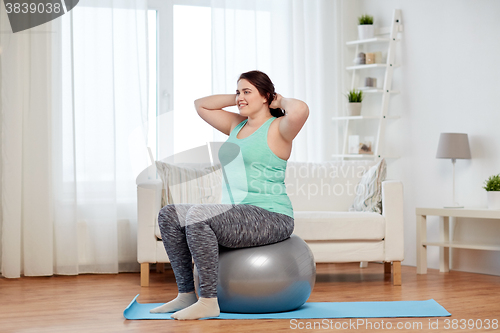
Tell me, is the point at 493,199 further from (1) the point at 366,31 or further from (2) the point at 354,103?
(1) the point at 366,31

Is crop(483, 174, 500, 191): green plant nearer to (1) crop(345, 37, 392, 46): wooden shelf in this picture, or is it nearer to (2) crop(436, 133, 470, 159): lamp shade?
(2) crop(436, 133, 470, 159): lamp shade

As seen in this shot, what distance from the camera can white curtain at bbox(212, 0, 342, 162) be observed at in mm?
4320

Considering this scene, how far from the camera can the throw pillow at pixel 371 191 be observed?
11.7 feet

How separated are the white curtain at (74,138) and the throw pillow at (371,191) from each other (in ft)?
4.98

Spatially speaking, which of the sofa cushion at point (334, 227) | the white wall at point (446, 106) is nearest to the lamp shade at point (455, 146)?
the white wall at point (446, 106)

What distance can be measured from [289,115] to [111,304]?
1279 mm

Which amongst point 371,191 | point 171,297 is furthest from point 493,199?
point 171,297

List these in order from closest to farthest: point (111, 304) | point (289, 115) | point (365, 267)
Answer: point (289, 115)
point (111, 304)
point (365, 267)

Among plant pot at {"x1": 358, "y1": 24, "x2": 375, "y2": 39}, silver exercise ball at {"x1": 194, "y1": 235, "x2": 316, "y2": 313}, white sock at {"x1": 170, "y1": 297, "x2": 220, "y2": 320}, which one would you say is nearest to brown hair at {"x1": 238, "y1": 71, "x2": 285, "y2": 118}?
silver exercise ball at {"x1": 194, "y1": 235, "x2": 316, "y2": 313}

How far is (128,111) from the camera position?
404 centimetres

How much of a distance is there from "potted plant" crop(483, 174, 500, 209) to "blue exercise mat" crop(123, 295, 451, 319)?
1066 millimetres

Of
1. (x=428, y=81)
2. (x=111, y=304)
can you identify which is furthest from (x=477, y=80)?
(x=111, y=304)

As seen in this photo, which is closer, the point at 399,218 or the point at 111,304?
the point at 111,304

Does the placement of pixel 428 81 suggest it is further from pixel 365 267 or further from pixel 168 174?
pixel 168 174
